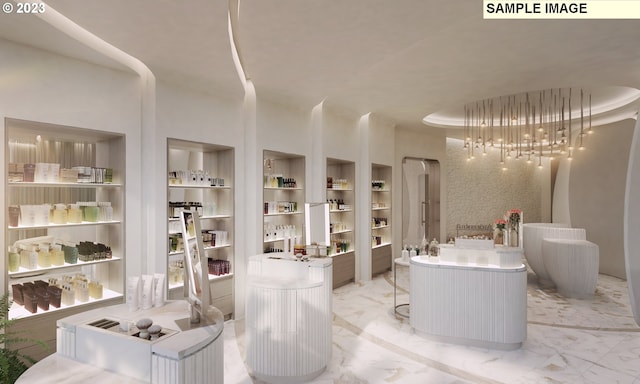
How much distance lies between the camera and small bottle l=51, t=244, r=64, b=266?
3.58 meters

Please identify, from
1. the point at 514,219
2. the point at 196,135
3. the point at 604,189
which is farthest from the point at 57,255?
the point at 604,189

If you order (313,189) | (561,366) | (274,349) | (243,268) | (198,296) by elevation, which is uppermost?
(313,189)

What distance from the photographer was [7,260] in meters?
3.12

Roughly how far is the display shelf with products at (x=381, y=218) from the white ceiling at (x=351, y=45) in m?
2.68

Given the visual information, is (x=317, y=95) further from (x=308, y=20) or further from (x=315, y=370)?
(x=315, y=370)

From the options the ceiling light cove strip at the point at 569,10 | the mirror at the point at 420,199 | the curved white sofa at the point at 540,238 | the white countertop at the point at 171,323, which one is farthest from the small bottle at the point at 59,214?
the curved white sofa at the point at 540,238

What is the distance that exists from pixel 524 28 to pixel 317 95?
2.63 m

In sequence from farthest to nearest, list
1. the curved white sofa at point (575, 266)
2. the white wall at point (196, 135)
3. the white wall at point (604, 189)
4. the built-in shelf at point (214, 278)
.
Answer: the white wall at point (604, 189)
the curved white sofa at point (575, 266)
the built-in shelf at point (214, 278)
the white wall at point (196, 135)

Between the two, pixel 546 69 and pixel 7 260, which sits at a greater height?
pixel 546 69

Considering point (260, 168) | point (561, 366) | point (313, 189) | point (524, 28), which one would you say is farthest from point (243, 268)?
point (524, 28)

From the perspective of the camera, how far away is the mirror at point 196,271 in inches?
80.7

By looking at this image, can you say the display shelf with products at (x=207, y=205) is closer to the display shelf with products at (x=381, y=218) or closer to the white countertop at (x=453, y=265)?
the white countertop at (x=453, y=265)

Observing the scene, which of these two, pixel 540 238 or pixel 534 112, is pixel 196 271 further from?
pixel 534 112

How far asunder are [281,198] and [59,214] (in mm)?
3279
